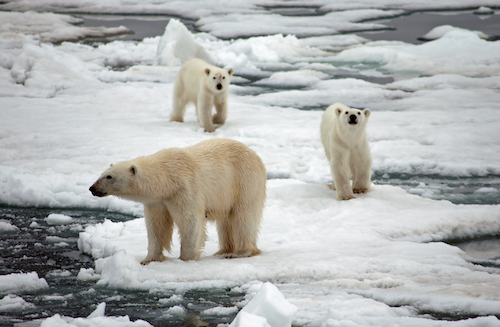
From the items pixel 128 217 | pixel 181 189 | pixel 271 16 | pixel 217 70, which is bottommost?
pixel 128 217

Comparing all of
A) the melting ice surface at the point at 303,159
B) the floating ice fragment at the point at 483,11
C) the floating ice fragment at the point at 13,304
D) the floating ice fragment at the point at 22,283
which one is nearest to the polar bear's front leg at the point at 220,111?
the melting ice surface at the point at 303,159

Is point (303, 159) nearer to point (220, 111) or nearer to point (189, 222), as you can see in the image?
point (220, 111)

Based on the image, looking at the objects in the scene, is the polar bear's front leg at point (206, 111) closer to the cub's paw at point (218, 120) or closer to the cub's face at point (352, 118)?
the cub's paw at point (218, 120)

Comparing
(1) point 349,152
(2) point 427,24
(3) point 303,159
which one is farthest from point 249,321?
(2) point 427,24

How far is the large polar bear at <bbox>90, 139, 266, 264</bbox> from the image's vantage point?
12.9ft

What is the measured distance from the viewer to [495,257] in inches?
179

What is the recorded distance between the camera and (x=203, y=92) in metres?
9.38

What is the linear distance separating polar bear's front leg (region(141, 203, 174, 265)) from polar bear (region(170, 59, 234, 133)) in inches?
204

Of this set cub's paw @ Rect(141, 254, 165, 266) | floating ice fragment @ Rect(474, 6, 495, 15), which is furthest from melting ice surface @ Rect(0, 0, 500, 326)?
floating ice fragment @ Rect(474, 6, 495, 15)

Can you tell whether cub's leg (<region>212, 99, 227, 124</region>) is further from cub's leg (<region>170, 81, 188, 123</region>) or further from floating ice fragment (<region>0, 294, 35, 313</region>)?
floating ice fragment (<region>0, 294, 35, 313</region>)

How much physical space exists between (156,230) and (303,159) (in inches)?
159

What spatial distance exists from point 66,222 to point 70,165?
1.86 m

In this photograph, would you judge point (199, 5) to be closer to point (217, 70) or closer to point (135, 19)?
point (135, 19)

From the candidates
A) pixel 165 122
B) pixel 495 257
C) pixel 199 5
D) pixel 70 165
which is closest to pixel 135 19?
pixel 199 5
